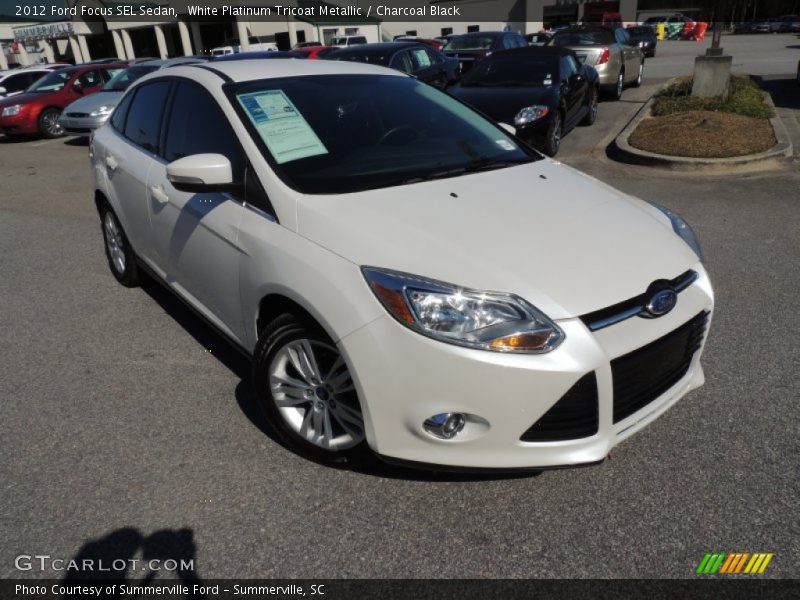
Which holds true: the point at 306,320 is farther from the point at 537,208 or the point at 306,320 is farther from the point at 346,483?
the point at 537,208

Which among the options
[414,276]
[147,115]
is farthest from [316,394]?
[147,115]

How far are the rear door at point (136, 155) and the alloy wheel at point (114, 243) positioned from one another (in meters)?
0.38

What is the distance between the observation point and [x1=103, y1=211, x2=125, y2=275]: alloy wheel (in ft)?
15.5

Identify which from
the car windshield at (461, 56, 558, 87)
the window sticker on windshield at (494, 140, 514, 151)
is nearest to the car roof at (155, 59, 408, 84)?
the window sticker on windshield at (494, 140, 514, 151)

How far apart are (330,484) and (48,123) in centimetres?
1456

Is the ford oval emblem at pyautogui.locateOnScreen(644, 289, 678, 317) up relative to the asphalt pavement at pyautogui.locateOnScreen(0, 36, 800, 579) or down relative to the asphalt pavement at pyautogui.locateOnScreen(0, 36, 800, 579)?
up

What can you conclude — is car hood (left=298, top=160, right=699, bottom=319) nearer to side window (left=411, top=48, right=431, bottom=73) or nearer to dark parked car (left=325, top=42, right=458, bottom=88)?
dark parked car (left=325, top=42, right=458, bottom=88)

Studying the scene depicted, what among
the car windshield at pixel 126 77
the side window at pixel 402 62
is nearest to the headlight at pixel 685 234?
the side window at pixel 402 62

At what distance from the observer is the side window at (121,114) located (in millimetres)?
4430

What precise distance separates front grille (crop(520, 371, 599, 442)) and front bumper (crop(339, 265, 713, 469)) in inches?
0.9

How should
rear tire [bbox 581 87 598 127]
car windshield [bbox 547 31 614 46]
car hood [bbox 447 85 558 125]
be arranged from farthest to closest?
1. car windshield [bbox 547 31 614 46]
2. rear tire [bbox 581 87 598 127]
3. car hood [bbox 447 85 558 125]

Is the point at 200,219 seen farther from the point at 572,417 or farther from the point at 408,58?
the point at 408,58

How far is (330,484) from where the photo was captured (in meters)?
2.66

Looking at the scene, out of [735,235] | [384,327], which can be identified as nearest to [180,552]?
[384,327]
